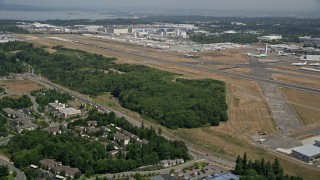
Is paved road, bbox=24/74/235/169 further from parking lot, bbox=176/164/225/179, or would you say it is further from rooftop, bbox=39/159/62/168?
rooftop, bbox=39/159/62/168

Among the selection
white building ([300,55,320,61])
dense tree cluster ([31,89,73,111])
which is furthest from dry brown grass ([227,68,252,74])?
dense tree cluster ([31,89,73,111])

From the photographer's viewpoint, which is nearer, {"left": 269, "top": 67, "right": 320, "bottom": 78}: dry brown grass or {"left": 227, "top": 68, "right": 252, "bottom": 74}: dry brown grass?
{"left": 269, "top": 67, "right": 320, "bottom": 78}: dry brown grass

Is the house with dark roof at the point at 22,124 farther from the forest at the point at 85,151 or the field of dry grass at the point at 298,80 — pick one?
the field of dry grass at the point at 298,80

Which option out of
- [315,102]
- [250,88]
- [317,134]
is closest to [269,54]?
[250,88]

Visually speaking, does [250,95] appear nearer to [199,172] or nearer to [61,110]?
[61,110]

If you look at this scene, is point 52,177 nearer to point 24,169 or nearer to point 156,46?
point 24,169

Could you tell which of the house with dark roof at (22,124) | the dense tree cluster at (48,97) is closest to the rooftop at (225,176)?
the house with dark roof at (22,124)
